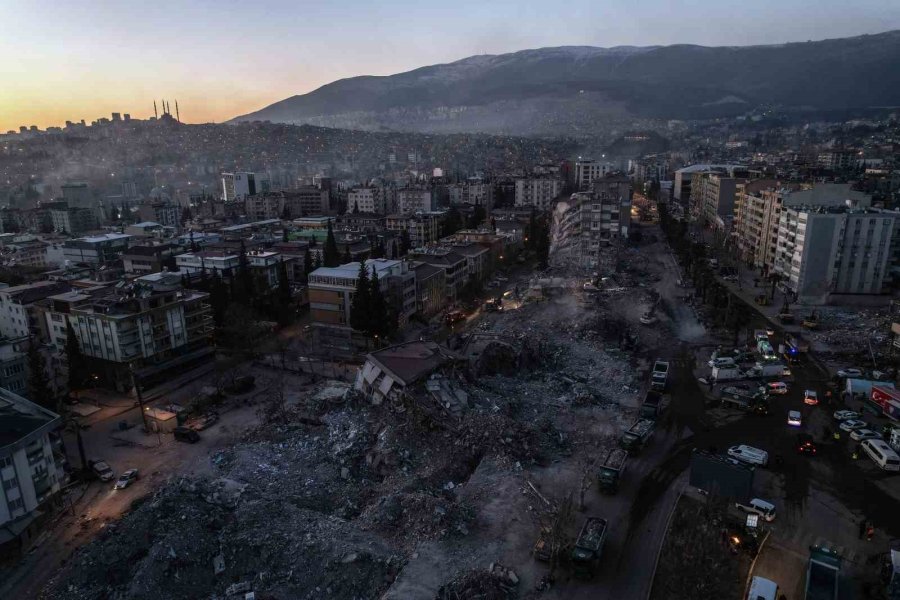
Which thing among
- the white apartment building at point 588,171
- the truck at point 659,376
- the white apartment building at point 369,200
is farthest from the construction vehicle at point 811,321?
the white apartment building at point 369,200

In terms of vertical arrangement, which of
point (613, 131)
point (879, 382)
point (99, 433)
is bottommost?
point (99, 433)

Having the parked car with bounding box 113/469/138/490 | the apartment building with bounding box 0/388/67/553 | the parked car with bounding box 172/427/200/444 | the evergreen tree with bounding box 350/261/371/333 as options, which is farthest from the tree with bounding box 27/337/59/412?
the evergreen tree with bounding box 350/261/371/333

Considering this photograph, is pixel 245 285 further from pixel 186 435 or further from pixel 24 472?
pixel 24 472

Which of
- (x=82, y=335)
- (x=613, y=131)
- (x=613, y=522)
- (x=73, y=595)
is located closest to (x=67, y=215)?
(x=82, y=335)

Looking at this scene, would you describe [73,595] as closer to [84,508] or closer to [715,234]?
[84,508]

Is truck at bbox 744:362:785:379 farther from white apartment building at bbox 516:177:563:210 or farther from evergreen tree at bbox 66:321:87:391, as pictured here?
white apartment building at bbox 516:177:563:210
